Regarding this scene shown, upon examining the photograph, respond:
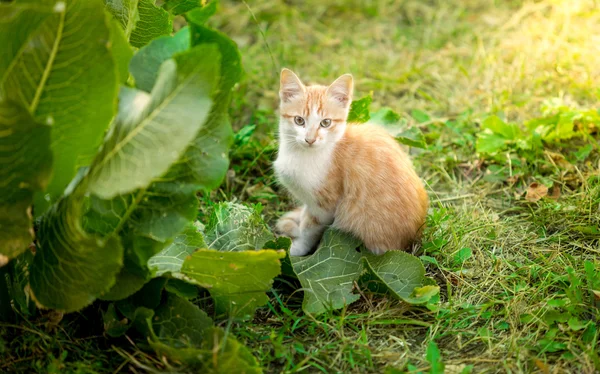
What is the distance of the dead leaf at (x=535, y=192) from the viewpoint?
2986 millimetres

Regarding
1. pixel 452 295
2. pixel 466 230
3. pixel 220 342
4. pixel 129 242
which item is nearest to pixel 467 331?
pixel 452 295

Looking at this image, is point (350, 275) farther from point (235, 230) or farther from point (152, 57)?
point (152, 57)

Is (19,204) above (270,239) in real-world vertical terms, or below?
above

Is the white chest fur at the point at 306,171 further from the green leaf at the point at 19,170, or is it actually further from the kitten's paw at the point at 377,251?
the green leaf at the point at 19,170

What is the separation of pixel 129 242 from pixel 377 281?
0.97 m

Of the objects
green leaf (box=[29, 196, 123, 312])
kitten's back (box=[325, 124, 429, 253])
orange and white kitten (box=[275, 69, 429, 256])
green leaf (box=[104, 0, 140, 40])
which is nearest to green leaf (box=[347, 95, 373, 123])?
orange and white kitten (box=[275, 69, 429, 256])

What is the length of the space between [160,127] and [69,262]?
498 millimetres

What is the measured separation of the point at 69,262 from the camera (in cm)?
177

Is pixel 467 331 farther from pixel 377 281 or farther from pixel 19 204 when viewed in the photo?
pixel 19 204

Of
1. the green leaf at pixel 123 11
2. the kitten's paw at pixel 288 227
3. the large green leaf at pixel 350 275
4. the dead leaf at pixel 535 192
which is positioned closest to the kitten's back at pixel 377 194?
the large green leaf at pixel 350 275

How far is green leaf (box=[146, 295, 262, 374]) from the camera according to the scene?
71.1 inches

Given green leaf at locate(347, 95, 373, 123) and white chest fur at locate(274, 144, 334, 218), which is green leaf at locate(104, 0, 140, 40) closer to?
white chest fur at locate(274, 144, 334, 218)

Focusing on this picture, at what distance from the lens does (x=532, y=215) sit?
2881mm

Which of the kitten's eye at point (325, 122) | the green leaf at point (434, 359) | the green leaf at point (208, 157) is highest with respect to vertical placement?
the green leaf at point (208, 157)
